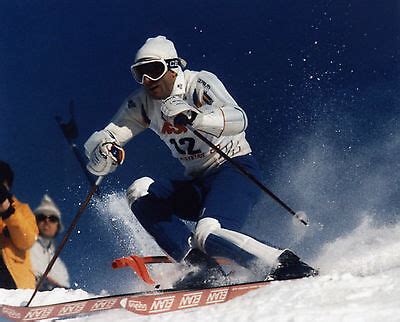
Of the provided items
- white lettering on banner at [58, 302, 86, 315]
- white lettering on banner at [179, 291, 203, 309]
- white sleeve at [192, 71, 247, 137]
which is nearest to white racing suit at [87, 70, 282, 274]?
white sleeve at [192, 71, 247, 137]

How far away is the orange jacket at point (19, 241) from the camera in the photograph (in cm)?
319

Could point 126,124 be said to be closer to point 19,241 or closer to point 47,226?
point 47,226

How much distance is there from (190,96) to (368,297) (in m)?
1.15

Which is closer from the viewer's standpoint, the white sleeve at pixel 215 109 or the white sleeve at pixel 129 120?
the white sleeve at pixel 215 109

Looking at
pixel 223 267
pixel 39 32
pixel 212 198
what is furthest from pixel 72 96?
pixel 223 267

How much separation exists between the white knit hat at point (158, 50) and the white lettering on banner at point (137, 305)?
87 centimetres

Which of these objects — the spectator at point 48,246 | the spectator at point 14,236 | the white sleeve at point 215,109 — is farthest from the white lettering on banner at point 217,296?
the spectator at point 14,236

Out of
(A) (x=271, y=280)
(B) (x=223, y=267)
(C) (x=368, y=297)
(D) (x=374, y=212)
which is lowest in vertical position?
(C) (x=368, y=297)

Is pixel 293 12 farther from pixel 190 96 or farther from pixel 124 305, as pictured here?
pixel 124 305

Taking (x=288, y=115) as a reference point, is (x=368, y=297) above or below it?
below

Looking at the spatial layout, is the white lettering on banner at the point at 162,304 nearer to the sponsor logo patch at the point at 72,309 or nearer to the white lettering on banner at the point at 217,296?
the white lettering on banner at the point at 217,296

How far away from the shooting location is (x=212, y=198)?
231 cm

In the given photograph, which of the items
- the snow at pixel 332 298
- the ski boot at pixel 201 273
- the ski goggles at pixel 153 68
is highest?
the ski goggles at pixel 153 68

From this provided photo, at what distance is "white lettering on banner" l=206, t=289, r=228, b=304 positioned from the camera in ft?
6.09
